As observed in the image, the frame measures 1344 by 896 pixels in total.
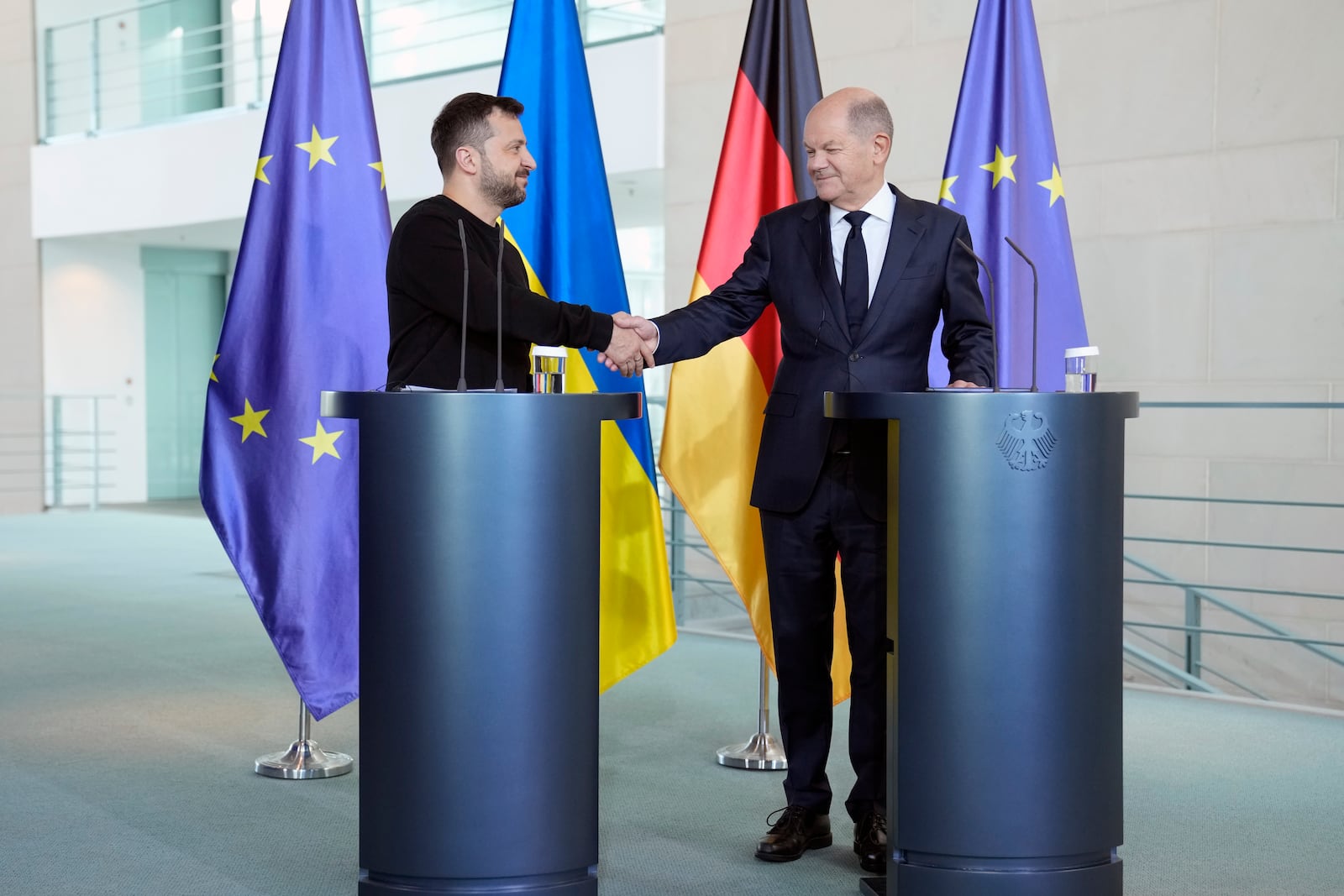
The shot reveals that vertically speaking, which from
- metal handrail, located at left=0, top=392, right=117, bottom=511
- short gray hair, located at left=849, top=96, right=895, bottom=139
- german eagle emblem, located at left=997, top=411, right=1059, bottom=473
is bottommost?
metal handrail, located at left=0, top=392, right=117, bottom=511

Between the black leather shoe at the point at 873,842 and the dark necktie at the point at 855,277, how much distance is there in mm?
995

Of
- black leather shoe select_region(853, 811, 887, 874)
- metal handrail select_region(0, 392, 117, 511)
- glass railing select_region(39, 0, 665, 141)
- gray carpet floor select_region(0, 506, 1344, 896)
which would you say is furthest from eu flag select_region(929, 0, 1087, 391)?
metal handrail select_region(0, 392, 117, 511)

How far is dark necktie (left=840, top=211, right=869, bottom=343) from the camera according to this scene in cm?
292

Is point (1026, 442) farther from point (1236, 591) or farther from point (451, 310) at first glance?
point (1236, 591)

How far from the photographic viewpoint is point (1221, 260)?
5598 millimetres

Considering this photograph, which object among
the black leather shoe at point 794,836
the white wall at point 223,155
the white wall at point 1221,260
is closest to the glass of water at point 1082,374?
the black leather shoe at point 794,836

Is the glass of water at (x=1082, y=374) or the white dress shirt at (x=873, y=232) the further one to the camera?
the white dress shirt at (x=873, y=232)

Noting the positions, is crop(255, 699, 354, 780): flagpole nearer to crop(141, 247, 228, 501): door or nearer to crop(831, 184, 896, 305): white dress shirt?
crop(831, 184, 896, 305): white dress shirt

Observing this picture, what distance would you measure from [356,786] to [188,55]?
33.3 feet

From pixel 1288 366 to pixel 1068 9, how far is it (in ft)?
5.82

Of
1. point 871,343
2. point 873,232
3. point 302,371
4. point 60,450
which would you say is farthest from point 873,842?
point 60,450

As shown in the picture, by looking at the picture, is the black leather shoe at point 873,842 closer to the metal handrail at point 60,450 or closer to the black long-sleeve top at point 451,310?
A: the black long-sleeve top at point 451,310

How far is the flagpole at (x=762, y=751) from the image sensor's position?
12.4ft

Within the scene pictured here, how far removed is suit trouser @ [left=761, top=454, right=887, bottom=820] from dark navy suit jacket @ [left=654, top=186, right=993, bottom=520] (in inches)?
1.9
